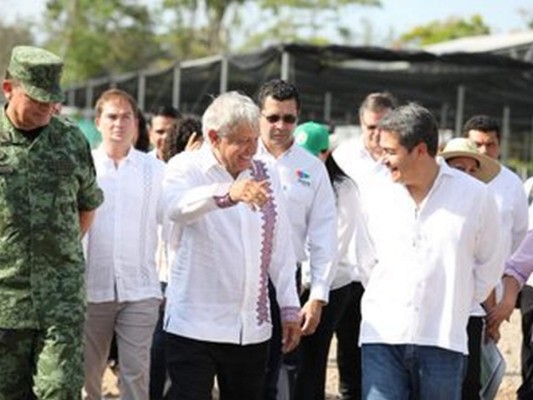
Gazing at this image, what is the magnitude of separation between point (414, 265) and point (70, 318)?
1.53 meters

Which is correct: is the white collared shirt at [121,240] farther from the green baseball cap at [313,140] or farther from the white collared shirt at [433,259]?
the white collared shirt at [433,259]

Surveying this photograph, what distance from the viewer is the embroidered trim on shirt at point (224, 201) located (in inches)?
210

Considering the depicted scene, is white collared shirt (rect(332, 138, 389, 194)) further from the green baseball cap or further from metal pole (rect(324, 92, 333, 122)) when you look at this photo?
metal pole (rect(324, 92, 333, 122))

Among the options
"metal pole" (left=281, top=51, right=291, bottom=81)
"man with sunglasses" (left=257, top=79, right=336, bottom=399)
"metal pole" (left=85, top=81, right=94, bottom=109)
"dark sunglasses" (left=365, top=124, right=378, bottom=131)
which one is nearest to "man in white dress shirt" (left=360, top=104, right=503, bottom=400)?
"man with sunglasses" (left=257, top=79, right=336, bottom=399)

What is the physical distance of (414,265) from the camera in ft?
18.8

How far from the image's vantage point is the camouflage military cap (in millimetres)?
5398

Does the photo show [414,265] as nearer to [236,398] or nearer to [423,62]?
[236,398]

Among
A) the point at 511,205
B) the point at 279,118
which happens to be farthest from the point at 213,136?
the point at 511,205

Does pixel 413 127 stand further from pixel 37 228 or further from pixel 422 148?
pixel 37 228

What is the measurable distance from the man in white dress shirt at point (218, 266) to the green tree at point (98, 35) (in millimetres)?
44590

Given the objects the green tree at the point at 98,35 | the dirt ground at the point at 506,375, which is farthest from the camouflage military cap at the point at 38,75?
the green tree at the point at 98,35

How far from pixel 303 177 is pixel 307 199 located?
127mm

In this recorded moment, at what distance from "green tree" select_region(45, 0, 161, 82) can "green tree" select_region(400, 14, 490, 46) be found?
13.8m

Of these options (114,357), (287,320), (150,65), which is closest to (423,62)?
→ (114,357)
